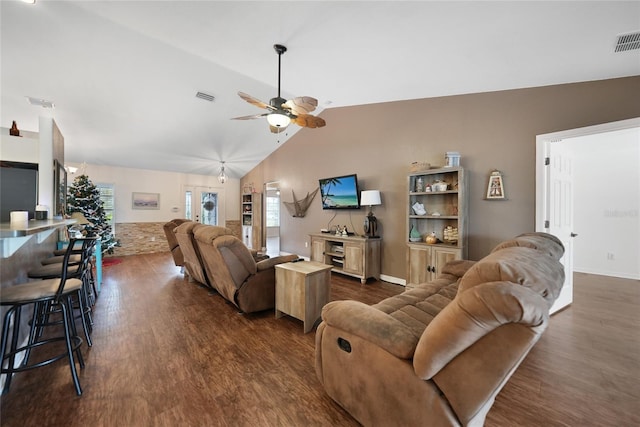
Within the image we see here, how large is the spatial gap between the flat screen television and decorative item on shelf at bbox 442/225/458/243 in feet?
5.35

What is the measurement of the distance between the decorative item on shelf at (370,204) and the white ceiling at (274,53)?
163 cm

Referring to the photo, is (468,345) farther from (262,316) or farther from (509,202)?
(509,202)

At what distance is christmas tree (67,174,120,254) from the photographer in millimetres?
5367

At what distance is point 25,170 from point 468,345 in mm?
4664

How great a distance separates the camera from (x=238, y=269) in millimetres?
2756

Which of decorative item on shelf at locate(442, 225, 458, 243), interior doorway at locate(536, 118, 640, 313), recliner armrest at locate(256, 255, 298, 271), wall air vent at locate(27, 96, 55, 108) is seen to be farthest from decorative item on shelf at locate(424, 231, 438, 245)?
wall air vent at locate(27, 96, 55, 108)

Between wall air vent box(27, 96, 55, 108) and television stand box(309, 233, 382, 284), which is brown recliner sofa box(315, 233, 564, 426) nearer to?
television stand box(309, 233, 382, 284)

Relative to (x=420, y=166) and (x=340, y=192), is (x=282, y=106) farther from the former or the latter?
(x=340, y=192)

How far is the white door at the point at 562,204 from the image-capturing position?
9.85ft

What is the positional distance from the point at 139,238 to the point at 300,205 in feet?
15.8

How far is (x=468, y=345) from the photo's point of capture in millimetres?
985

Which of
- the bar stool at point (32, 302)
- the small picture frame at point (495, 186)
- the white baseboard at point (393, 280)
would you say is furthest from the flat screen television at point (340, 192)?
the bar stool at point (32, 302)

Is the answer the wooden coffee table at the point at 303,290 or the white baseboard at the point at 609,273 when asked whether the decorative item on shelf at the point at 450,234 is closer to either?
the wooden coffee table at the point at 303,290

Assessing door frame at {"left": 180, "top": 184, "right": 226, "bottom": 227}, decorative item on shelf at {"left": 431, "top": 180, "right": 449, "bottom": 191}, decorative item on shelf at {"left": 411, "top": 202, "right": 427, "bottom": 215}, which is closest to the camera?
decorative item on shelf at {"left": 431, "top": 180, "right": 449, "bottom": 191}
